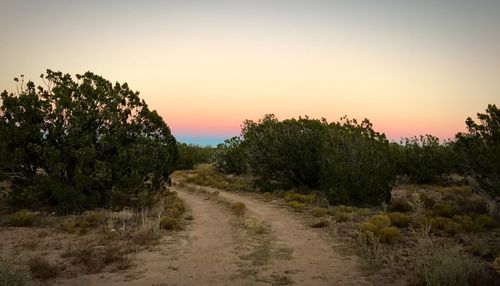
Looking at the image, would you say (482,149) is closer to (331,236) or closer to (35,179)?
(331,236)

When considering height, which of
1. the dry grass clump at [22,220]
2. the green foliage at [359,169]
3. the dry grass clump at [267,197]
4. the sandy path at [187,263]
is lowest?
the sandy path at [187,263]

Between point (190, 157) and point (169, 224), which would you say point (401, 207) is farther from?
point (190, 157)

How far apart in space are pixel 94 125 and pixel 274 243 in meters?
9.97

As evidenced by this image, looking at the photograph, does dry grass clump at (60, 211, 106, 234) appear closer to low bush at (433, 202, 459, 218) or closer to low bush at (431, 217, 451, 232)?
low bush at (431, 217, 451, 232)

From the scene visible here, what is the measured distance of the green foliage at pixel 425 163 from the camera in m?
27.6

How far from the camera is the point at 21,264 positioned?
33.3 feet

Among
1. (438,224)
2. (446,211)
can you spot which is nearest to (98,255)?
(438,224)

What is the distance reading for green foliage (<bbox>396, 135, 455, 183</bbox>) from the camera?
27.6m

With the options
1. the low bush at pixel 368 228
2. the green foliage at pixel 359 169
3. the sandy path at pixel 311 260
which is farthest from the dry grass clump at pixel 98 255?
the green foliage at pixel 359 169

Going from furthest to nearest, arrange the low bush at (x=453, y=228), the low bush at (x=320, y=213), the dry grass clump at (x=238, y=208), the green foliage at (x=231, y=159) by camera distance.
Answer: the green foliage at (x=231, y=159)
the dry grass clump at (x=238, y=208)
the low bush at (x=320, y=213)
the low bush at (x=453, y=228)

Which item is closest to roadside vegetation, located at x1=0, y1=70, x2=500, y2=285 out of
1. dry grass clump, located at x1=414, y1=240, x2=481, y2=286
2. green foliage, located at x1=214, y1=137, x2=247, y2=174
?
dry grass clump, located at x1=414, y1=240, x2=481, y2=286

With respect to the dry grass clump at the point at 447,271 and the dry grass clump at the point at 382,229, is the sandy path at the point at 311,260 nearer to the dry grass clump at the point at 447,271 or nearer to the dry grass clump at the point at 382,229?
the dry grass clump at the point at 447,271

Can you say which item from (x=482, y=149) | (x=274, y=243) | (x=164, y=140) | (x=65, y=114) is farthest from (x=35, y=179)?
(x=482, y=149)

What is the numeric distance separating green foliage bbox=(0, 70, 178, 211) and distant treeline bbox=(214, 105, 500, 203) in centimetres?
895
